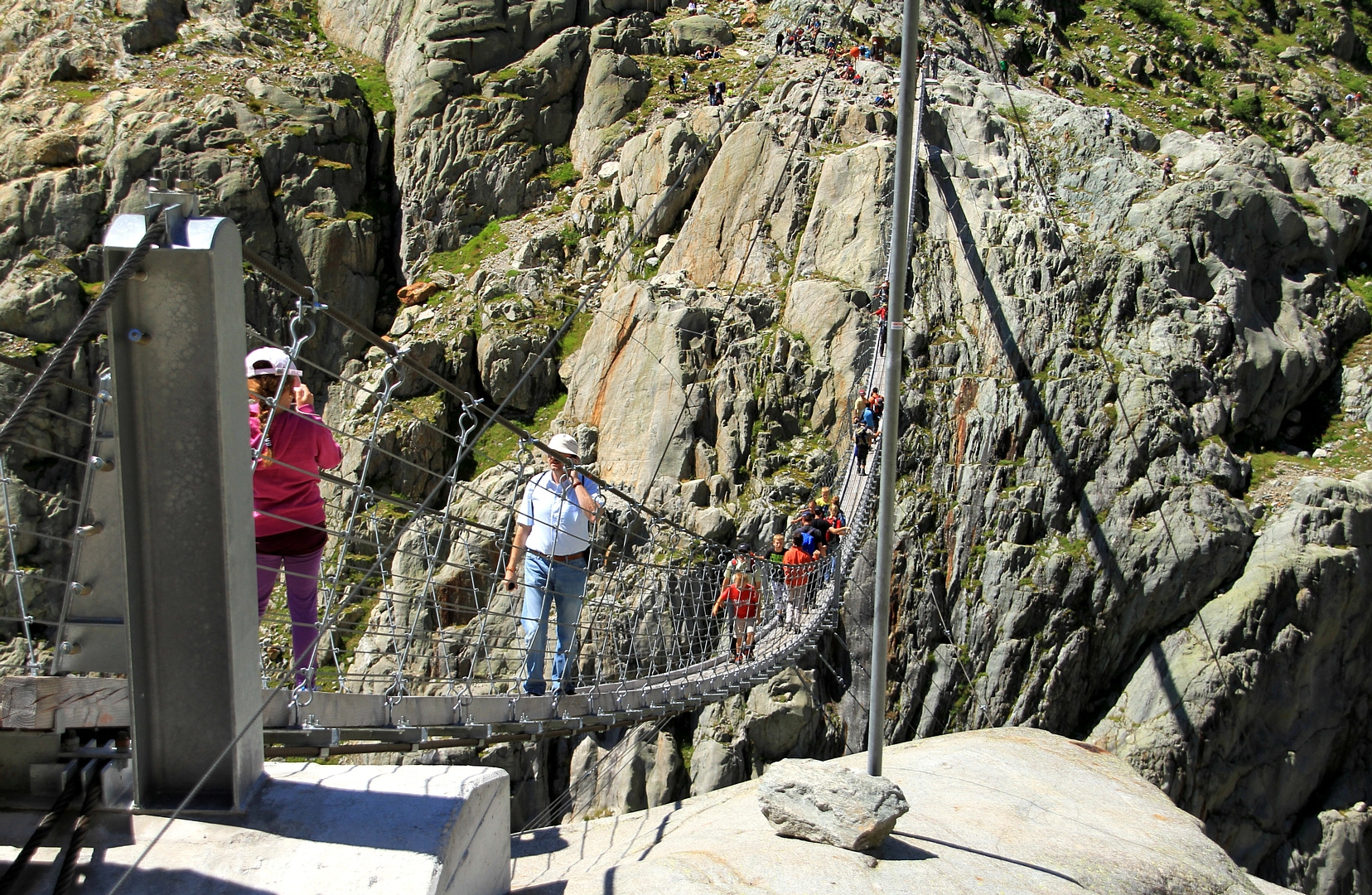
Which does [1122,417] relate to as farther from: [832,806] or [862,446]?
[832,806]

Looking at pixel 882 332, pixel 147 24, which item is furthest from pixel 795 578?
pixel 147 24

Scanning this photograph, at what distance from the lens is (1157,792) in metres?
5.38

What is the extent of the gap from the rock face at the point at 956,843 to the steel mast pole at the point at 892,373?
1.82ft

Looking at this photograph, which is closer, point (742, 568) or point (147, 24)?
point (742, 568)

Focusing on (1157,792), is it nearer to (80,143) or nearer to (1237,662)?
(1237,662)

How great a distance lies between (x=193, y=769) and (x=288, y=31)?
84.1 feet

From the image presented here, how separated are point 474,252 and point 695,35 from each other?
703cm

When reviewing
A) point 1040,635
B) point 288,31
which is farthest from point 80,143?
point 1040,635

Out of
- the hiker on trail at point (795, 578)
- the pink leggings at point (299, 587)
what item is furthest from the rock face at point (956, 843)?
the hiker on trail at point (795, 578)

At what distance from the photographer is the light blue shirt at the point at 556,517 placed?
3924 millimetres

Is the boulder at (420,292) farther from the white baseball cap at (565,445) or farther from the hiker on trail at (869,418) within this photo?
the white baseball cap at (565,445)

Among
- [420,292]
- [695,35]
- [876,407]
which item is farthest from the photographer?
[695,35]

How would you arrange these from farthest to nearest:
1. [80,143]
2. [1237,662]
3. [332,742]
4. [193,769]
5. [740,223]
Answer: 1. [80,143]
2. [740,223]
3. [1237,662]
4. [332,742]
5. [193,769]

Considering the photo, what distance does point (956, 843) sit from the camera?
152 inches
